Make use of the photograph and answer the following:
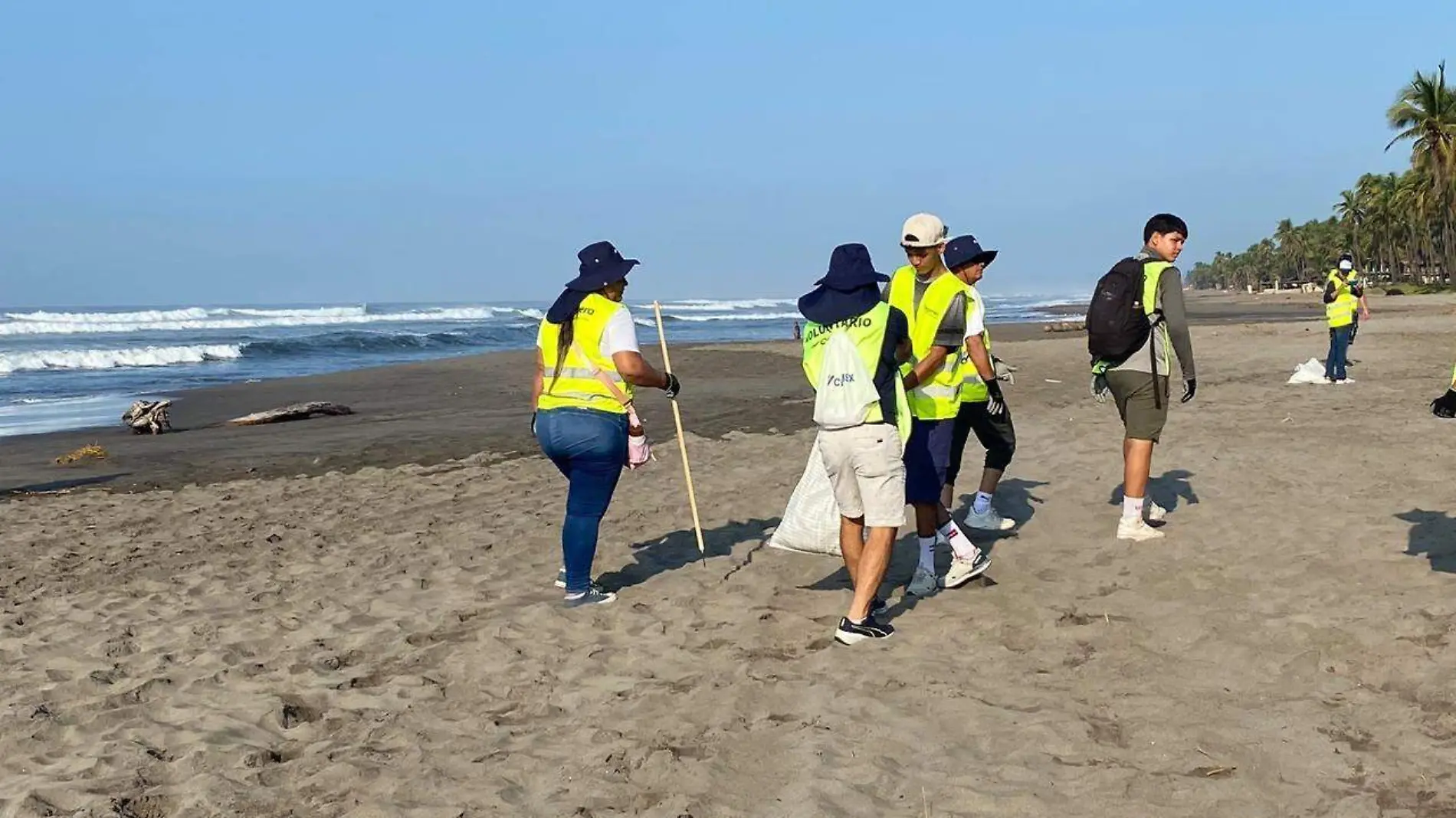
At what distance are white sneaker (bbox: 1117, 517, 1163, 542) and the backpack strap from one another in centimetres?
303

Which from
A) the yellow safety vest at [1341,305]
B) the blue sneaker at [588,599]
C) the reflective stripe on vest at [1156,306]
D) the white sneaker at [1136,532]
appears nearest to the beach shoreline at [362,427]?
the yellow safety vest at [1341,305]

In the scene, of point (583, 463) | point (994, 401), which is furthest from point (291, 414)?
point (994, 401)

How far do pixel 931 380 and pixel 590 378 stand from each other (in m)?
1.69

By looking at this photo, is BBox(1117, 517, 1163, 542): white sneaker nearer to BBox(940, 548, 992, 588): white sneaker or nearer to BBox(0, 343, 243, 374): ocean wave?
BBox(940, 548, 992, 588): white sneaker

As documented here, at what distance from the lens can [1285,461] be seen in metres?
8.84

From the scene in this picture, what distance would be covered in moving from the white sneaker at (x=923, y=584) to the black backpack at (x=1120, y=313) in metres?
1.55

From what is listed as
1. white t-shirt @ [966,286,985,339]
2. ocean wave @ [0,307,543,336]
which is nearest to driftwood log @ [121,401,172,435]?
white t-shirt @ [966,286,985,339]

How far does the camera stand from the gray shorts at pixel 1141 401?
632cm

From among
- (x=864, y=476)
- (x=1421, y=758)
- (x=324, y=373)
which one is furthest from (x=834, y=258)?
(x=324, y=373)

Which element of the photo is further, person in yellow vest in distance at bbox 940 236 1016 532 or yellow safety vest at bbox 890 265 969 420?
person in yellow vest in distance at bbox 940 236 1016 532

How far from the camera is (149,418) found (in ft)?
51.0

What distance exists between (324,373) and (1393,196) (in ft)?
252

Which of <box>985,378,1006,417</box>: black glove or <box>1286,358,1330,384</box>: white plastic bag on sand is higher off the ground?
<box>985,378,1006,417</box>: black glove

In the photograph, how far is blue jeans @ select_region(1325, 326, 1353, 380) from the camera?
553 inches
